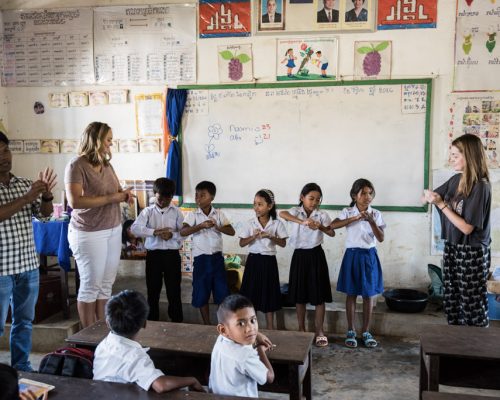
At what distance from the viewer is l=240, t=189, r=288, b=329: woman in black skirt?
381 cm

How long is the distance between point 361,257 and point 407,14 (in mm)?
2234

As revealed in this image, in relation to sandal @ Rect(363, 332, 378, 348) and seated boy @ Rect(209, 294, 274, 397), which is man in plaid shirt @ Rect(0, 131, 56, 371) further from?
sandal @ Rect(363, 332, 378, 348)

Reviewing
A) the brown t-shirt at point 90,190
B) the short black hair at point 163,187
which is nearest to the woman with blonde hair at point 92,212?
the brown t-shirt at point 90,190

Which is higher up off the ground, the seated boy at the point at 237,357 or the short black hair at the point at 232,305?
the short black hair at the point at 232,305

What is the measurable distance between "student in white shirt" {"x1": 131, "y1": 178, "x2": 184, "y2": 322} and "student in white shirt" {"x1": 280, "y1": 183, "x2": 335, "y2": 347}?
860 mm

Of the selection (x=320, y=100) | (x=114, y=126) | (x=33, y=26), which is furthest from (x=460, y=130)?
(x=33, y=26)

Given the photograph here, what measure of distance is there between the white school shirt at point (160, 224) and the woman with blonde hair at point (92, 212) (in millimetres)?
567

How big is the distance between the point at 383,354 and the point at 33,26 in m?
4.50

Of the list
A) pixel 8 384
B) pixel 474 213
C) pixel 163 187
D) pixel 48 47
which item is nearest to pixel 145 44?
pixel 48 47

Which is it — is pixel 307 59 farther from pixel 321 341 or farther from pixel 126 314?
pixel 126 314

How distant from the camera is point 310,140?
188 inches

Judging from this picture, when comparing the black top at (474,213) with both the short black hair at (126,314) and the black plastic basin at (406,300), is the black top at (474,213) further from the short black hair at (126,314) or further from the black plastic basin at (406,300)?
the short black hair at (126,314)

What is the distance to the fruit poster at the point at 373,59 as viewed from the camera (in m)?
4.59

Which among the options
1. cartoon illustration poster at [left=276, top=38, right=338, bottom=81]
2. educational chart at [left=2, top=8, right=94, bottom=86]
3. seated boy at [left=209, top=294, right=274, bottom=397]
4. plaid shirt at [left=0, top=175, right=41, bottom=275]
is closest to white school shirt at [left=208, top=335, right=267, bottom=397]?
seated boy at [left=209, top=294, right=274, bottom=397]
